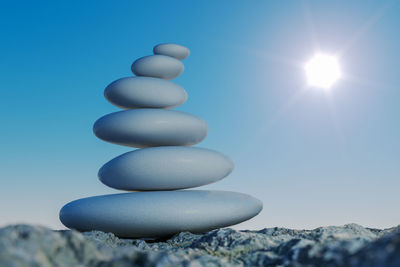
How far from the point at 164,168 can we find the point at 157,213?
0.73 meters

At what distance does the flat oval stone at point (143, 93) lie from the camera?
6.35 metres

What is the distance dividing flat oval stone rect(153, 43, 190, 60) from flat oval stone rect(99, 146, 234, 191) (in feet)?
7.15

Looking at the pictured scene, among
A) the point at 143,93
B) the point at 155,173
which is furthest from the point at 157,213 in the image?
the point at 143,93

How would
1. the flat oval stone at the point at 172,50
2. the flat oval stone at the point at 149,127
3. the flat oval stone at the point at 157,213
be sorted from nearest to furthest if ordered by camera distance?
the flat oval stone at the point at 157,213
the flat oval stone at the point at 149,127
the flat oval stone at the point at 172,50

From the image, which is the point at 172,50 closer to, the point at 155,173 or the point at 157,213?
the point at 155,173

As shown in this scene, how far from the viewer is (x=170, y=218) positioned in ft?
17.4

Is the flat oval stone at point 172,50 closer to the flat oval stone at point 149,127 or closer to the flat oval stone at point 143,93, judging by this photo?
the flat oval stone at point 143,93

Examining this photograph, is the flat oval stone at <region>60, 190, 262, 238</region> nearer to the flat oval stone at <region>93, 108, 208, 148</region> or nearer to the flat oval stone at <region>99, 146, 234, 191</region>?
the flat oval stone at <region>99, 146, 234, 191</region>

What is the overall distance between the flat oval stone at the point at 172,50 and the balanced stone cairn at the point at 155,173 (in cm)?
35

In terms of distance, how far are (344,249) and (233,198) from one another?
4.36m

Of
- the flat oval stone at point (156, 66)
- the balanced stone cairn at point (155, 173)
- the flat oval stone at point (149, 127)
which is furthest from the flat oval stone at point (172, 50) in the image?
the flat oval stone at point (149, 127)

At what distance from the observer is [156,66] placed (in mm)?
6844

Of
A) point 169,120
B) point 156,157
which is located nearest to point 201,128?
point 169,120

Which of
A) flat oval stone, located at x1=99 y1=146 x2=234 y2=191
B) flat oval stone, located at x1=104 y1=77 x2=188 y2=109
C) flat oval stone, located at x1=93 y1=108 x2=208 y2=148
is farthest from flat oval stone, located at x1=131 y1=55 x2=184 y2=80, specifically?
flat oval stone, located at x1=99 y1=146 x2=234 y2=191
